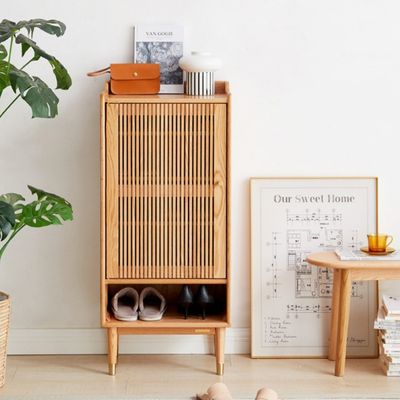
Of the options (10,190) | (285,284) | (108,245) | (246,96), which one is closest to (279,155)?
(246,96)

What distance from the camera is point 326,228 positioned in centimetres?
400

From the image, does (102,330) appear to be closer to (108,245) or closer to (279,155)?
(108,245)

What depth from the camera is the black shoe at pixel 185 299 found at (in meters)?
3.76

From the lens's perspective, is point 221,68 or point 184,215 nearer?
point 184,215

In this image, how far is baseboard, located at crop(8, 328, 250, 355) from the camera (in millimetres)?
4031

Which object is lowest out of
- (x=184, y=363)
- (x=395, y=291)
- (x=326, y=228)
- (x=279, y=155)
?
(x=184, y=363)

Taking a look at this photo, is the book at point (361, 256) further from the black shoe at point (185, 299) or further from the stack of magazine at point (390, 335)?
the black shoe at point (185, 299)

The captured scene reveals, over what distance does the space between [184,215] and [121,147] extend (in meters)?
0.38

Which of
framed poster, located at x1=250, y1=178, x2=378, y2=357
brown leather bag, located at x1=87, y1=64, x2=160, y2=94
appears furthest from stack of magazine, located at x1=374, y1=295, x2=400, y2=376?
brown leather bag, located at x1=87, y1=64, x2=160, y2=94

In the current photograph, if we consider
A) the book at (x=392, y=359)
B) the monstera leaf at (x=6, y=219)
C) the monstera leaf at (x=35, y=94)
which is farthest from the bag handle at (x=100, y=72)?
the book at (x=392, y=359)

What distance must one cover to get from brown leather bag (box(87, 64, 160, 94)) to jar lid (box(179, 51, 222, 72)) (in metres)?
0.12

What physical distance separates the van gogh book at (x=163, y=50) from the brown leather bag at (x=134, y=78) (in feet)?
0.48

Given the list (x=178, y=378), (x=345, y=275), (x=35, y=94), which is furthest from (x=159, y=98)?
(x=178, y=378)

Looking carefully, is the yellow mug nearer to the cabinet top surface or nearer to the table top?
the table top
